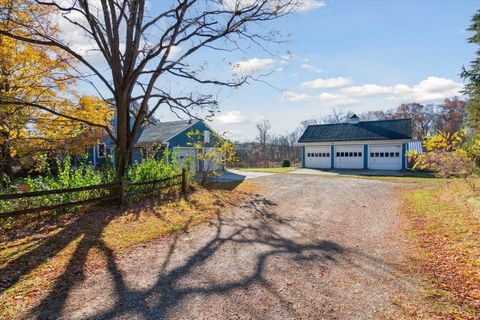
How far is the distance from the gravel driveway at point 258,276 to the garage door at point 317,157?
18.1 meters

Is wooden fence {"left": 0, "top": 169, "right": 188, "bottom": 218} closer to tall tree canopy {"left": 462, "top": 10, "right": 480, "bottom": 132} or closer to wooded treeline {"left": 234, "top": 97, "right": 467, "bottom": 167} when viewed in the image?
tall tree canopy {"left": 462, "top": 10, "right": 480, "bottom": 132}

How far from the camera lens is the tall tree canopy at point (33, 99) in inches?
383

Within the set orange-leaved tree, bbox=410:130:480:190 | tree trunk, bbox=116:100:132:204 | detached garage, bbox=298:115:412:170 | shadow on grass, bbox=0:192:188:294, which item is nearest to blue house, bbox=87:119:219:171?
detached garage, bbox=298:115:412:170

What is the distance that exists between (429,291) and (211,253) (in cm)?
348

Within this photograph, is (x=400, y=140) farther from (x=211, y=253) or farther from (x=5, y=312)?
(x=5, y=312)

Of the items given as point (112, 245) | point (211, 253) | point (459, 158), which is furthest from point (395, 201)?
point (112, 245)

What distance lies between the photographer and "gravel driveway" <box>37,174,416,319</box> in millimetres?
3471

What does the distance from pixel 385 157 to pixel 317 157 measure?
18.5ft

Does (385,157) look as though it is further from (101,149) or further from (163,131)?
(101,149)

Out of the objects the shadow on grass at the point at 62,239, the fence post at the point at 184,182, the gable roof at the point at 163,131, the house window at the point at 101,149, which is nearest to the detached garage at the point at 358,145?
the gable roof at the point at 163,131

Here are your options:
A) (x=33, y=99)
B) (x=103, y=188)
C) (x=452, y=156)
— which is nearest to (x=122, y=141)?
(x=103, y=188)

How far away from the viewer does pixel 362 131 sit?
24484mm

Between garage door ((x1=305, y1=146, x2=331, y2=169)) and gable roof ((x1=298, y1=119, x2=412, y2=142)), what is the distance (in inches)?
33.4

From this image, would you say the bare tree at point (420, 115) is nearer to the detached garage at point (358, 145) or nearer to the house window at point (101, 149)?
the detached garage at point (358, 145)
